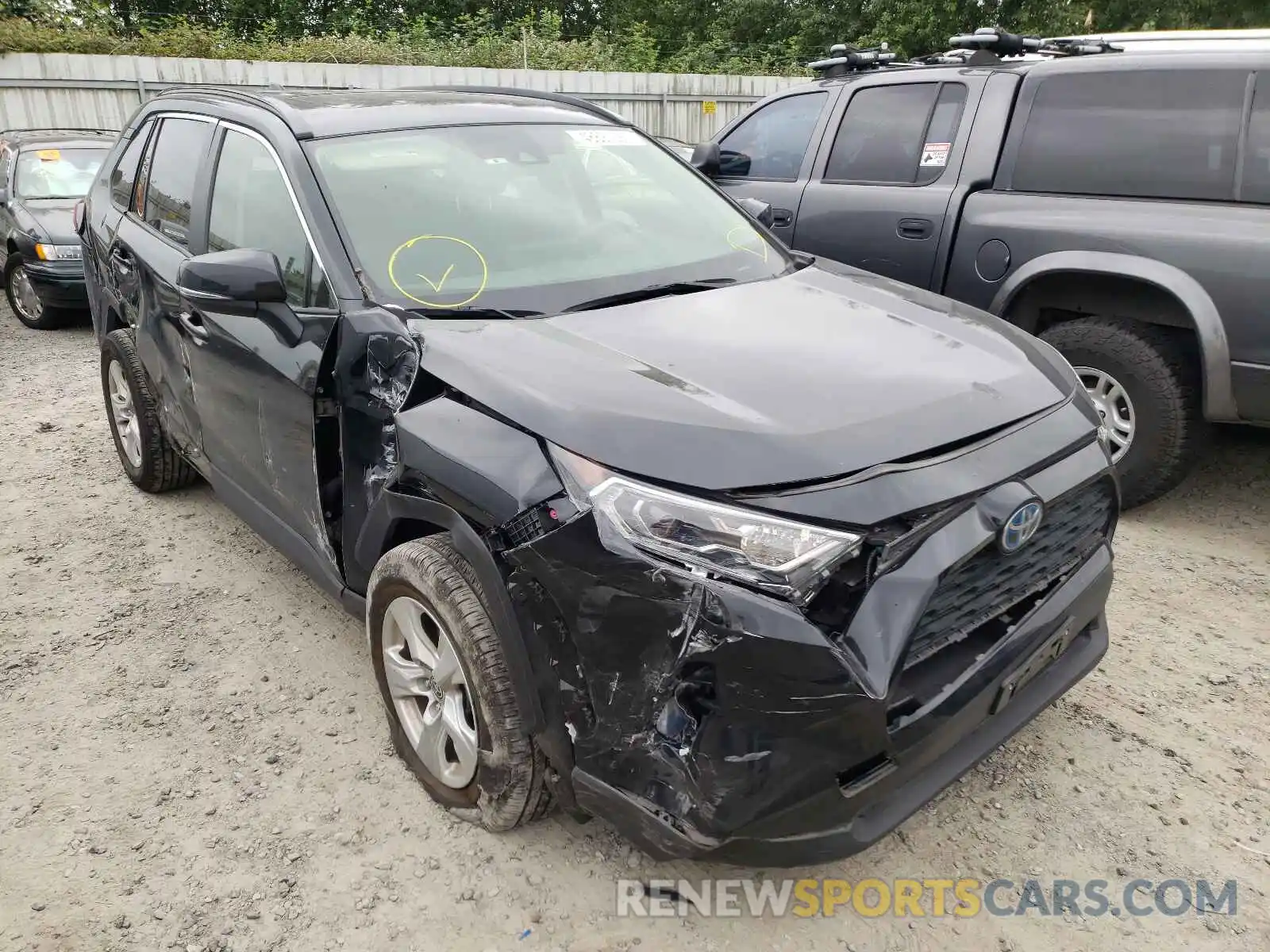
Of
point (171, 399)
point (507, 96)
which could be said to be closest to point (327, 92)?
point (507, 96)

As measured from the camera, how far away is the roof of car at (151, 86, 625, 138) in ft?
9.86

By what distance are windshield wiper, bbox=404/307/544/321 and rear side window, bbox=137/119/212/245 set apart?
1520 mm

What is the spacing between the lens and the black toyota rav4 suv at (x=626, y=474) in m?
1.80

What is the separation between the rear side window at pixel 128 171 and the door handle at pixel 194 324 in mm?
1131

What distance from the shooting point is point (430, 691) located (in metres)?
2.44

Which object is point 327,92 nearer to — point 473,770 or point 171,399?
point 171,399

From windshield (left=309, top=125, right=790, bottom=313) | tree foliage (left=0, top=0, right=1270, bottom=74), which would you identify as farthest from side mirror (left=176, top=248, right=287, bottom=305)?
tree foliage (left=0, top=0, right=1270, bottom=74)

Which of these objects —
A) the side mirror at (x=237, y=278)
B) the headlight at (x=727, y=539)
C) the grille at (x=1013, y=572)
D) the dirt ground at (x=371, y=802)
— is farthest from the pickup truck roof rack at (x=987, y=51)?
the headlight at (x=727, y=539)

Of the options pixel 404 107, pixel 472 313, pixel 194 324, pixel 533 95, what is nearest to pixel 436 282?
pixel 472 313

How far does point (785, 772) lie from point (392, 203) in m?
1.99

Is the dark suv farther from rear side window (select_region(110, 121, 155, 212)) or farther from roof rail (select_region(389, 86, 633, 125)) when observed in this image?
roof rail (select_region(389, 86, 633, 125))

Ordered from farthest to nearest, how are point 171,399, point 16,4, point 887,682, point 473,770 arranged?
point 16,4 < point 171,399 < point 473,770 < point 887,682

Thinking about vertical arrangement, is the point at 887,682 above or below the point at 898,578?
below

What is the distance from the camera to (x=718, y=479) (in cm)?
185
